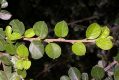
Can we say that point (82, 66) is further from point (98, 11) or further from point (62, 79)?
point (62, 79)

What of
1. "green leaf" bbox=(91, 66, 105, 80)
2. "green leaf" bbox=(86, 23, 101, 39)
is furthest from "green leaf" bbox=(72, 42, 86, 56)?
"green leaf" bbox=(91, 66, 105, 80)

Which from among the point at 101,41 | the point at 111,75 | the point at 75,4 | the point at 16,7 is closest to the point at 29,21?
the point at 16,7

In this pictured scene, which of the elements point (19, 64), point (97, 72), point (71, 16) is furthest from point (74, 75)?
point (71, 16)

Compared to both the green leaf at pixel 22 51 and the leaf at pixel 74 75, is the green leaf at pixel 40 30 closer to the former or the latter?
the green leaf at pixel 22 51

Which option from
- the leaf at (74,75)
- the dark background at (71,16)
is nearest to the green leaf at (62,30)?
the leaf at (74,75)

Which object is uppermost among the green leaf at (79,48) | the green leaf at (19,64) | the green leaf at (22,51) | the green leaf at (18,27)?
the green leaf at (18,27)

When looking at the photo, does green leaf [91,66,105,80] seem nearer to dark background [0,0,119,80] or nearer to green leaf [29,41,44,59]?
green leaf [29,41,44,59]

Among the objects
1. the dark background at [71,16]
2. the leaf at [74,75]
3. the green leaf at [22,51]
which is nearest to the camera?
the green leaf at [22,51]
